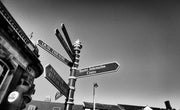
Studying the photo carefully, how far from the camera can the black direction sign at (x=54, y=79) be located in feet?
8.61

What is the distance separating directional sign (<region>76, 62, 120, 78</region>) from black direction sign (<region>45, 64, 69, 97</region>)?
0.52 m

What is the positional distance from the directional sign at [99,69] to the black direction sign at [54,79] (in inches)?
20.6

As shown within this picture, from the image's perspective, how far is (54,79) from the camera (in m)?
2.78

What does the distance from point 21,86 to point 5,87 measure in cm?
91

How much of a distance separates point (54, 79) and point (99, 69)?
1148 millimetres

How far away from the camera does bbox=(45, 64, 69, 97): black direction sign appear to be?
2.63 meters

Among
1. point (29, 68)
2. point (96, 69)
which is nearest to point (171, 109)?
point (29, 68)

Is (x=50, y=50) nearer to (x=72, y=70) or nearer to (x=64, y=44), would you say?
(x=64, y=44)

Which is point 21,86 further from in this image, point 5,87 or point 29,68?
point 29,68

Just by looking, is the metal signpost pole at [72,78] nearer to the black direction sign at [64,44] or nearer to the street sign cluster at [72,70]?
the street sign cluster at [72,70]

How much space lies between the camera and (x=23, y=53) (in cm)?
898

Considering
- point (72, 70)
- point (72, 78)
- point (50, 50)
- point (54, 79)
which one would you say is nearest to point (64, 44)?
point (50, 50)

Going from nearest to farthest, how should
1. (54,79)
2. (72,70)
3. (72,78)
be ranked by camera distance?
(54,79) < (72,78) < (72,70)

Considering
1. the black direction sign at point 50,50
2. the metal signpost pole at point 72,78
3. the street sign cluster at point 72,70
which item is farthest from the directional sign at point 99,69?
the black direction sign at point 50,50
